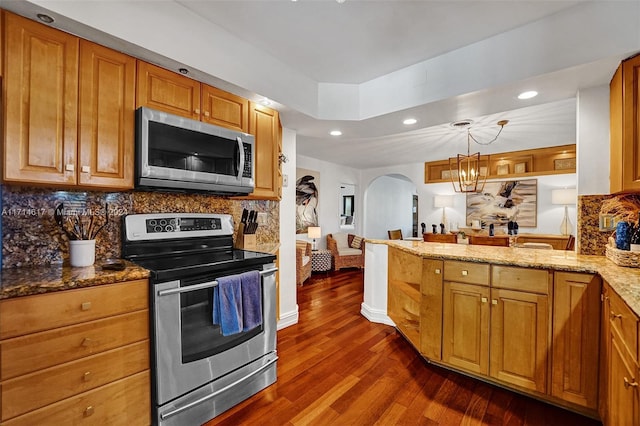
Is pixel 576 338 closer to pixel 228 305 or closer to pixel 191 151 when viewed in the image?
pixel 228 305

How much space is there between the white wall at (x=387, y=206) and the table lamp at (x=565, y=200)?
390 centimetres

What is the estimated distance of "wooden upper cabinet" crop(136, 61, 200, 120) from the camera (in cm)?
195

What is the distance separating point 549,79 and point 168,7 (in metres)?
2.68

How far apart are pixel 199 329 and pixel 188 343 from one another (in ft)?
0.30

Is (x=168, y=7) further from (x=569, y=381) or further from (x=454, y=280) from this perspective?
(x=569, y=381)

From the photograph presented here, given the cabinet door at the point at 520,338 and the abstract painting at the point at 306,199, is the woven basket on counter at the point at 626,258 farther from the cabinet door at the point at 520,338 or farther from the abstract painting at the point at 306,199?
the abstract painting at the point at 306,199

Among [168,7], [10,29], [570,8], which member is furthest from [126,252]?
[570,8]

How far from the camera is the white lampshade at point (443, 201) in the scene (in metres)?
6.51

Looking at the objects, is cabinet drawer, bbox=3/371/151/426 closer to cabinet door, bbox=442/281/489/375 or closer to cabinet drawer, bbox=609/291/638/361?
cabinet door, bbox=442/281/489/375

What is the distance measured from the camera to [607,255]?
84.7 inches

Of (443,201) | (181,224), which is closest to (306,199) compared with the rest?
(443,201)

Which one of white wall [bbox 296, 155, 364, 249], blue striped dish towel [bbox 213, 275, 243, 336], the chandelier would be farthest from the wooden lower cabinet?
white wall [bbox 296, 155, 364, 249]

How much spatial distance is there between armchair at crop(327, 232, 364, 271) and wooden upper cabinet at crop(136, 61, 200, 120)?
4526 millimetres

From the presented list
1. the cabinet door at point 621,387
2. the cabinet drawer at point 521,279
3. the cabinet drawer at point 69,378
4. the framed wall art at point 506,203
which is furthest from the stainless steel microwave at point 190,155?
the framed wall art at point 506,203
